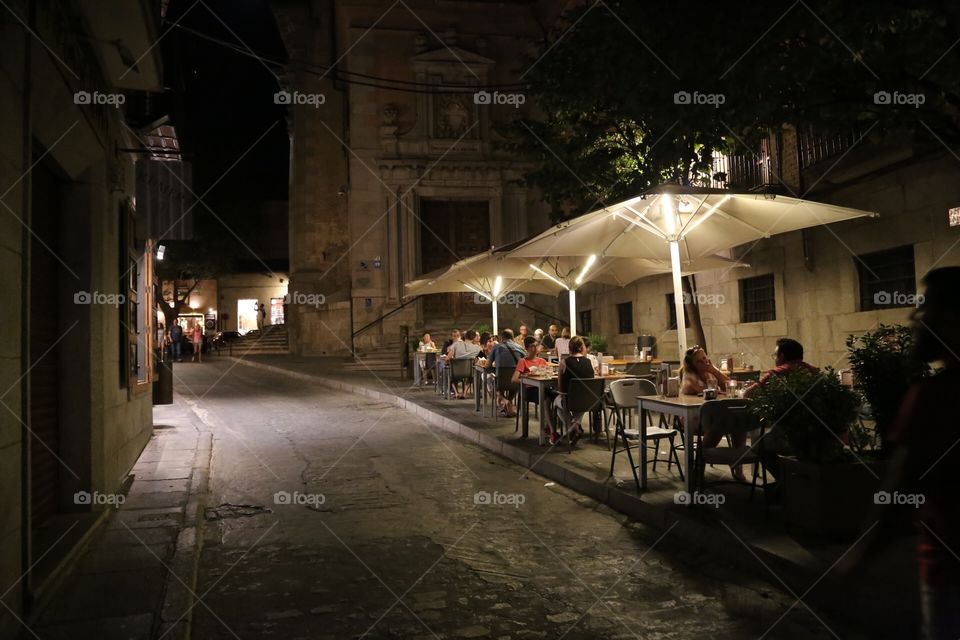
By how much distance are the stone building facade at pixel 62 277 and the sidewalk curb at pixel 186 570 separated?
687 millimetres

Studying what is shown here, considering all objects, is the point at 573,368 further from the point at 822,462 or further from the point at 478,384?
the point at 478,384

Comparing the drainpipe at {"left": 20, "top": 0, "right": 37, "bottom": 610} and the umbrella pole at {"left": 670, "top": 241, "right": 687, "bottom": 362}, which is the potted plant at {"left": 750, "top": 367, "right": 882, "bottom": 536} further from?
the drainpipe at {"left": 20, "top": 0, "right": 37, "bottom": 610}

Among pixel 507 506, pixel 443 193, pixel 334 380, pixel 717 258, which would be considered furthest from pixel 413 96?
pixel 507 506

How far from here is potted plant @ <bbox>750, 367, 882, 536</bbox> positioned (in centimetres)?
448

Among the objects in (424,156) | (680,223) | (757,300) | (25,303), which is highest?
(424,156)

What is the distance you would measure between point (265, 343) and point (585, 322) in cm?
1796

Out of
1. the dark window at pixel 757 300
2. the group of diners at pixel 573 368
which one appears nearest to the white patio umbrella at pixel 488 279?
the group of diners at pixel 573 368

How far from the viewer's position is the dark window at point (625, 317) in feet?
66.4

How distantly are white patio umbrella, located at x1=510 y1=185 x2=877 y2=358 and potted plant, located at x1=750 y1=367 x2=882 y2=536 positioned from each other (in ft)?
9.67

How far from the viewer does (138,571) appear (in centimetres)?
435

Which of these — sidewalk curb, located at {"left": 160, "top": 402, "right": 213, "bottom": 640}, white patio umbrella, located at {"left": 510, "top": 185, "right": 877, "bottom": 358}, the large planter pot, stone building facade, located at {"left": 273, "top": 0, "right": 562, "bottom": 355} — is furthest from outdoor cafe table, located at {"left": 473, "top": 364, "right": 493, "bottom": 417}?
stone building facade, located at {"left": 273, "top": 0, "right": 562, "bottom": 355}

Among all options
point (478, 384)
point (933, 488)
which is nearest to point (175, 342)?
point (478, 384)

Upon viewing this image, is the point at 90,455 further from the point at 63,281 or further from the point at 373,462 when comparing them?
the point at 373,462

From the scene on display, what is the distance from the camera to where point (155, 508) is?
233 inches
